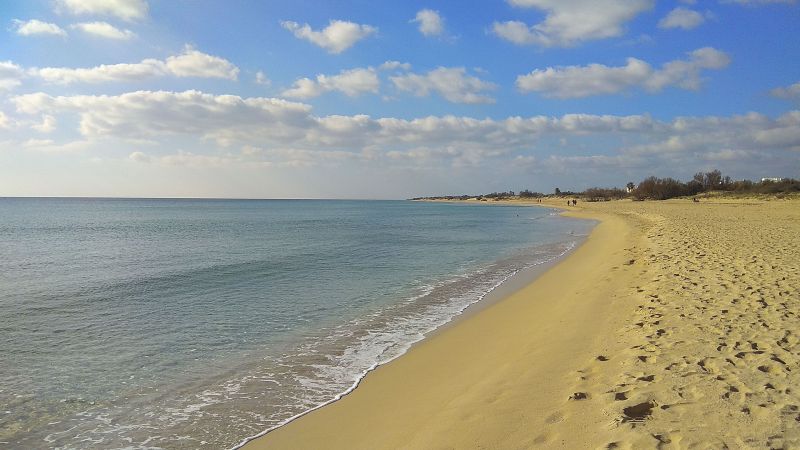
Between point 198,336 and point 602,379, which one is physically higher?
point 602,379

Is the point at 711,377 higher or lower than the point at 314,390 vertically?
higher

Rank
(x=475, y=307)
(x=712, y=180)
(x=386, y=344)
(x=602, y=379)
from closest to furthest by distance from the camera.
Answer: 1. (x=602, y=379)
2. (x=386, y=344)
3. (x=475, y=307)
4. (x=712, y=180)

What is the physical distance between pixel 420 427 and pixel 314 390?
2104mm

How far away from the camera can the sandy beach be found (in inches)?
175

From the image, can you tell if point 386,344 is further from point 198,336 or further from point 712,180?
point 712,180

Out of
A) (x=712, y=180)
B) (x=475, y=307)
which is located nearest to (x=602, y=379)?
(x=475, y=307)

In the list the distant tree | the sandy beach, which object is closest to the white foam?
the sandy beach

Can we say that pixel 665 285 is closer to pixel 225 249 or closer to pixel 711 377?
pixel 711 377

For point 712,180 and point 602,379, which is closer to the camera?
point 602,379

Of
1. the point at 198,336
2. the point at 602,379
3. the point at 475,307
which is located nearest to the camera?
the point at 602,379

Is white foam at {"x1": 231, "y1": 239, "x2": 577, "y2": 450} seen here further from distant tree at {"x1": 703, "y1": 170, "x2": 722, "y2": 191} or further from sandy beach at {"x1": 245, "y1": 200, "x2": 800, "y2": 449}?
distant tree at {"x1": 703, "y1": 170, "x2": 722, "y2": 191}

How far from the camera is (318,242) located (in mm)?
30797

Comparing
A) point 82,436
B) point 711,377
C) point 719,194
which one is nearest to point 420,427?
point 711,377

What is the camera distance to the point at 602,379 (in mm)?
5816
